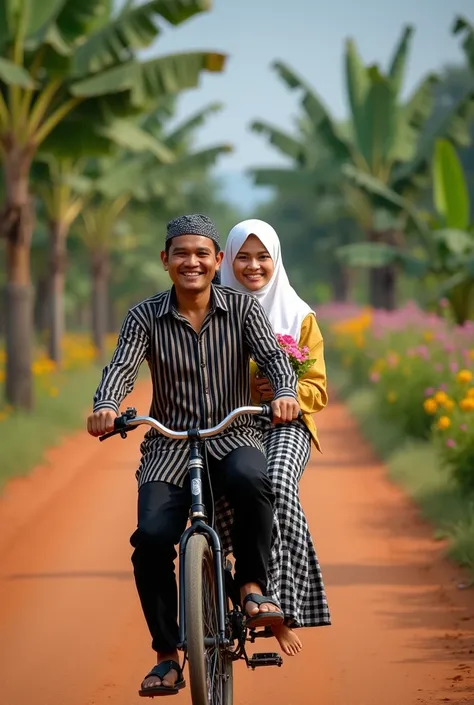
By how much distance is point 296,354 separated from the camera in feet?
17.9

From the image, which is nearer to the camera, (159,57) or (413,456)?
(413,456)

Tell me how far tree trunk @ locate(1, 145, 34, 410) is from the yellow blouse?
11.4 metres

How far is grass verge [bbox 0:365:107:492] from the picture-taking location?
13.2 meters

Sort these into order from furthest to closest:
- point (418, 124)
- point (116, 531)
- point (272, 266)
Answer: point (418, 124), point (116, 531), point (272, 266)

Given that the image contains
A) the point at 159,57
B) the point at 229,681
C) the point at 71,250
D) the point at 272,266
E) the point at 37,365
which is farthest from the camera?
the point at 71,250

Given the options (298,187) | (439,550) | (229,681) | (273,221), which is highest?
(273,221)

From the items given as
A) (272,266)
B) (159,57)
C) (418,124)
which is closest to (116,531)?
(272,266)

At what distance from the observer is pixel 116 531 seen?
32.7ft

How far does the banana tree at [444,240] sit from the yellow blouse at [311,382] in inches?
530

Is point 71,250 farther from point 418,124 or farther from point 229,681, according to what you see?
point 229,681

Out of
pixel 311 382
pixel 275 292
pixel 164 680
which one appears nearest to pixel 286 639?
pixel 164 680

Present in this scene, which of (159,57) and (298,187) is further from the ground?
(298,187)

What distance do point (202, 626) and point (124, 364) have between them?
41.4 inches

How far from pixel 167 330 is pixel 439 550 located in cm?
462
